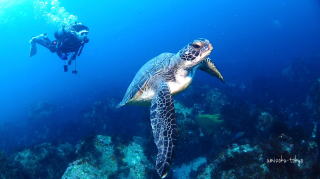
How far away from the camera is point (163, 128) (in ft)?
12.7

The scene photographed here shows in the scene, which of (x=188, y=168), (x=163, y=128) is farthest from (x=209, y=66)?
(x=188, y=168)

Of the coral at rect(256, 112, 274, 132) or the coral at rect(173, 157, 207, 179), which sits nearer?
the coral at rect(173, 157, 207, 179)

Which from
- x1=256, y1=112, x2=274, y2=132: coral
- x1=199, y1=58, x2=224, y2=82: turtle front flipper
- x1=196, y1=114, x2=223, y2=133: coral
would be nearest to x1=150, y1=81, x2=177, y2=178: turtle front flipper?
x1=199, y1=58, x2=224, y2=82: turtle front flipper

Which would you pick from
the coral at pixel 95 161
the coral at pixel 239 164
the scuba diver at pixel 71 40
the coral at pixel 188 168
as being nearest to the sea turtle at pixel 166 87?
the coral at pixel 95 161

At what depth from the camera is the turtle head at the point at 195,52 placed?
4.95 m

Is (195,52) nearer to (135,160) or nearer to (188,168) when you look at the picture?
(135,160)

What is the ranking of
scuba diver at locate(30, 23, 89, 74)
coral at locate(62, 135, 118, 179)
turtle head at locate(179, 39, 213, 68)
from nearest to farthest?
turtle head at locate(179, 39, 213, 68) < coral at locate(62, 135, 118, 179) < scuba diver at locate(30, 23, 89, 74)

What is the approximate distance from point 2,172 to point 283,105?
11553 mm

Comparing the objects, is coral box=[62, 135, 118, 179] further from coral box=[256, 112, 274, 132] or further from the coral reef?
coral box=[256, 112, 274, 132]

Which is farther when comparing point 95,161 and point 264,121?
point 264,121

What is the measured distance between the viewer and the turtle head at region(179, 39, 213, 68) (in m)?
4.95

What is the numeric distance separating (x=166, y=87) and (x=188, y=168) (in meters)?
3.77

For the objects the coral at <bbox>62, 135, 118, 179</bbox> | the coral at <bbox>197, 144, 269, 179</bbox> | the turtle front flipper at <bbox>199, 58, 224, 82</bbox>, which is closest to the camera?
the coral at <bbox>197, 144, 269, 179</bbox>

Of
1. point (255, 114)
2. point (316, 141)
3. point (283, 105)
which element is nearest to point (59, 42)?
point (255, 114)
